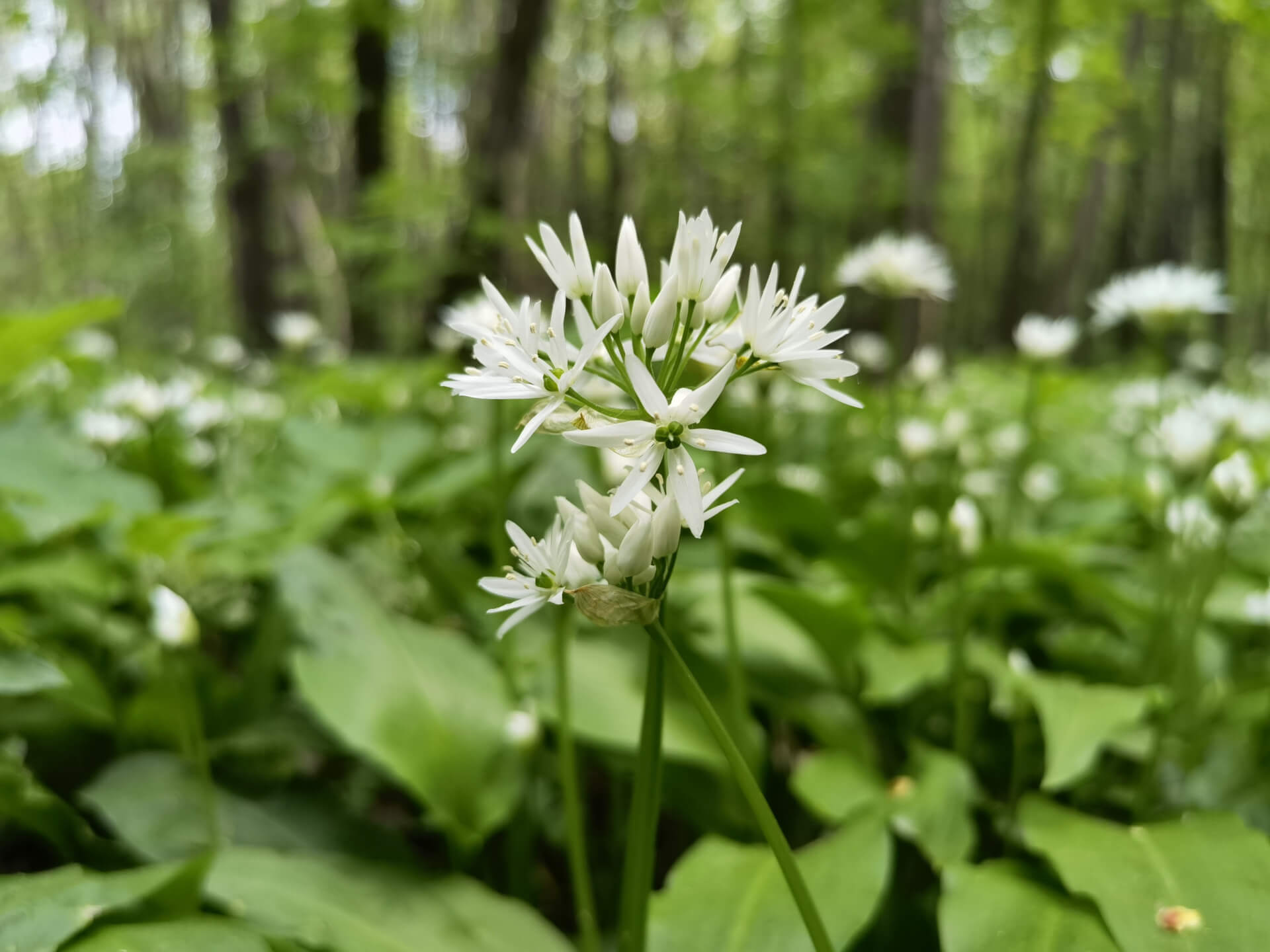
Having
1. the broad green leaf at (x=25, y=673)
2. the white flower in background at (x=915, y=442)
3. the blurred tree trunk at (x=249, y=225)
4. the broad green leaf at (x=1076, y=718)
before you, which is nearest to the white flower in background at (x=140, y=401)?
the broad green leaf at (x=25, y=673)

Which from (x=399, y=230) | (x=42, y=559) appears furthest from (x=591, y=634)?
(x=399, y=230)

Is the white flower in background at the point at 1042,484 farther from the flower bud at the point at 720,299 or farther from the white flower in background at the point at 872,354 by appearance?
the flower bud at the point at 720,299

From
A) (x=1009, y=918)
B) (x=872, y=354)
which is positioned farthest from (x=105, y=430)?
(x=872, y=354)

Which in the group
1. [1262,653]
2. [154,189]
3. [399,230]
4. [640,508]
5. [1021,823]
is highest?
[154,189]

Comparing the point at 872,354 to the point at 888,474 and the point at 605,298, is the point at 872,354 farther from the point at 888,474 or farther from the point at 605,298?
the point at 605,298

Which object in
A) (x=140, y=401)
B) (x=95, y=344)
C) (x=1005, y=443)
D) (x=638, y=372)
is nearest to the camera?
(x=638, y=372)

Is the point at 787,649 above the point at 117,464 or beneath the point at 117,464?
beneath

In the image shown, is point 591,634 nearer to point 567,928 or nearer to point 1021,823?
point 567,928
